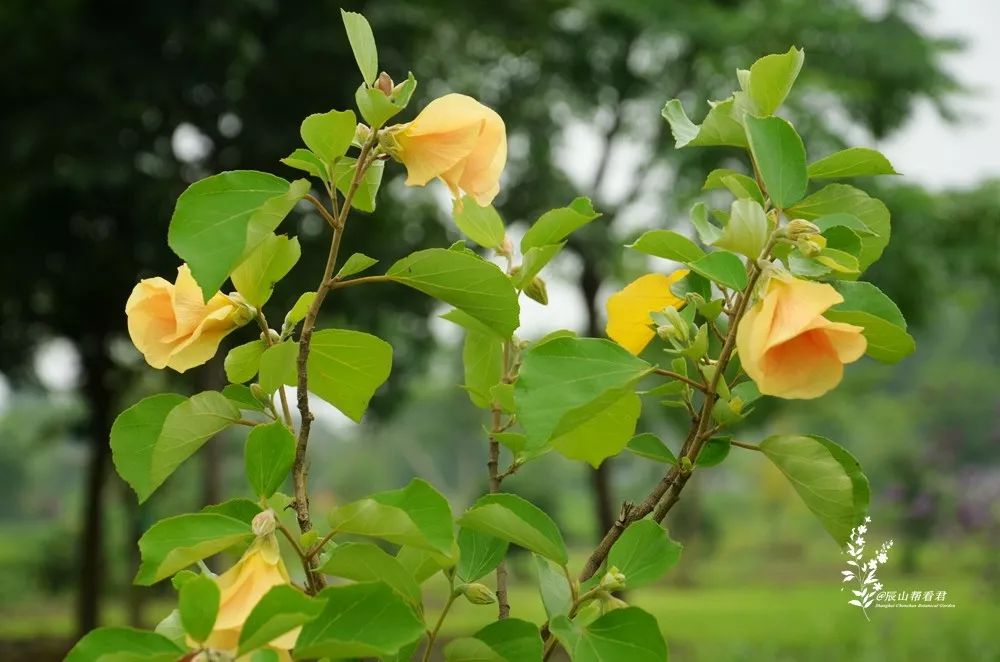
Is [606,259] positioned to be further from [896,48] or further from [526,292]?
[526,292]

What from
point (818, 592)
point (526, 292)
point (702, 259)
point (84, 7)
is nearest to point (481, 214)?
point (526, 292)

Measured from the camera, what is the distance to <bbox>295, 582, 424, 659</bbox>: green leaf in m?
0.56

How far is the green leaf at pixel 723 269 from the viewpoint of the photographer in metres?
0.64

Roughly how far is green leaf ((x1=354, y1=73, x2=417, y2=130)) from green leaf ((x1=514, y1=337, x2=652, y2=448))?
0.56 ft

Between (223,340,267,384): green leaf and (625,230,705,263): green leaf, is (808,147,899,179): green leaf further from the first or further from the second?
(223,340,267,384): green leaf

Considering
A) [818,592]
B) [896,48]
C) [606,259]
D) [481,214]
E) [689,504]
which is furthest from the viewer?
[689,504]

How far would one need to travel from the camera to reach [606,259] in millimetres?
7410

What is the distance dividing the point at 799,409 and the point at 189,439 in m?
12.5

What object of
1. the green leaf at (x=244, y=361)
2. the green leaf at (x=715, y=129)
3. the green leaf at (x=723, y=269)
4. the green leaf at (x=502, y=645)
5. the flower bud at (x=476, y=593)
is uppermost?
the green leaf at (x=715, y=129)

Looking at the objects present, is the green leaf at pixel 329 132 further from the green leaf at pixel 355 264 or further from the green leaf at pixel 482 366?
the green leaf at pixel 482 366

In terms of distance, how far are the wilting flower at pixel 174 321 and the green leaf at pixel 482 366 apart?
0.83 ft

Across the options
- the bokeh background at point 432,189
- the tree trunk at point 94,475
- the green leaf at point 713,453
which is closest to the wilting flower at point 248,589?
the green leaf at point 713,453

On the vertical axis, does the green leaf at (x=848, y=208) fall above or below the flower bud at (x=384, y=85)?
below

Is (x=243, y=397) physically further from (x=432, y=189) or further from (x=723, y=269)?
(x=432, y=189)
